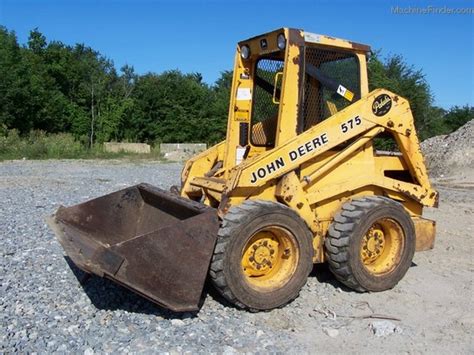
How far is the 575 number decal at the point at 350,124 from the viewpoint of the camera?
16.3ft

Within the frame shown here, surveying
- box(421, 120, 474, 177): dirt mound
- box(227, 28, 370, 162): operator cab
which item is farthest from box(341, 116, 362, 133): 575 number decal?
box(421, 120, 474, 177): dirt mound

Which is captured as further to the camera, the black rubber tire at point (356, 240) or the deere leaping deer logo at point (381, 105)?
the deere leaping deer logo at point (381, 105)

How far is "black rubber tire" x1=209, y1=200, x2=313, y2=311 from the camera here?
411cm

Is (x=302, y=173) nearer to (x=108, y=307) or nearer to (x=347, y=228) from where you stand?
(x=347, y=228)

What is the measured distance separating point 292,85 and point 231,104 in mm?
1081

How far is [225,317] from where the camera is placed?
13.9 ft

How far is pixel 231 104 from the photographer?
5.73m

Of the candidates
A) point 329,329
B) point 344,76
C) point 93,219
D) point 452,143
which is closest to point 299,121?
Result: point 344,76

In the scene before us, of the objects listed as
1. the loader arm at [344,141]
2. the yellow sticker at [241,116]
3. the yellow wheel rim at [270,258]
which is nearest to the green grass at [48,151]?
the yellow sticker at [241,116]

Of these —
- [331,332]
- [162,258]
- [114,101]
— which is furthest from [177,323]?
[114,101]

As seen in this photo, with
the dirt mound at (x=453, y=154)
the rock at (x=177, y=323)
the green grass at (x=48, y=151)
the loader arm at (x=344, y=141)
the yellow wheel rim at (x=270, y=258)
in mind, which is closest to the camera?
the rock at (x=177, y=323)

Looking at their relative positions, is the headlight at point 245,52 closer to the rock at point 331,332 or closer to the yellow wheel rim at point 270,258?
the yellow wheel rim at point 270,258

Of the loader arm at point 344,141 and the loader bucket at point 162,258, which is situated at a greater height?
the loader arm at point 344,141

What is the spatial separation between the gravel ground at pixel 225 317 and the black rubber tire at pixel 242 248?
16 centimetres
